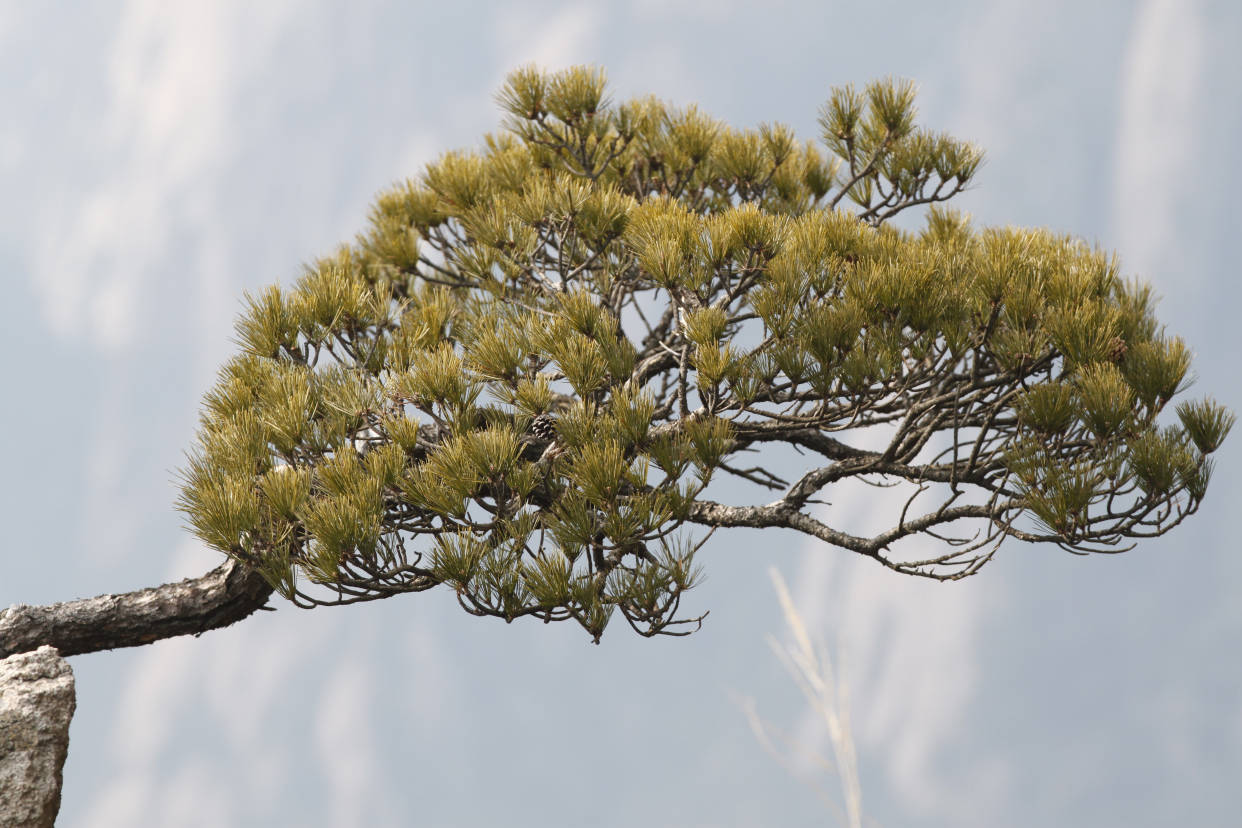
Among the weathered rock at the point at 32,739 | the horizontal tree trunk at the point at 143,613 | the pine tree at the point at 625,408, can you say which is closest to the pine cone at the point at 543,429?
the pine tree at the point at 625,408

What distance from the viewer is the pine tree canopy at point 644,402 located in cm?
308

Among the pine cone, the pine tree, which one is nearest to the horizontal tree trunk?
the pine tree

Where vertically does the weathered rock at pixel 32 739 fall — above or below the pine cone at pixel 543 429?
below

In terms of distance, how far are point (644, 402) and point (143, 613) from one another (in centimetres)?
169

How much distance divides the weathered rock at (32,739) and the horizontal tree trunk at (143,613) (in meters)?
0.31

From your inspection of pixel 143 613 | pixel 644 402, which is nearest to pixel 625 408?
pixel 644 402

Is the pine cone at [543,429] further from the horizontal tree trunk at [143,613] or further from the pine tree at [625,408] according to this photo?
the horizontal tree trunk at [143,613]

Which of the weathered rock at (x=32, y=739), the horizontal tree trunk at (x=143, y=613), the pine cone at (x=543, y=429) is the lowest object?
the weathered rock at (x=32, y=739)

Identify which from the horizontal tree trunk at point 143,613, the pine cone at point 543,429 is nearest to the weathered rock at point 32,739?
the horizontal tree trunk at point 143,613

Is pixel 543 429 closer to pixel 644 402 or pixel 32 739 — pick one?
pixel 644 402

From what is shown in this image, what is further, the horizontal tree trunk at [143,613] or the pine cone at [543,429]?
the horizontal tree trunk at [143,613]

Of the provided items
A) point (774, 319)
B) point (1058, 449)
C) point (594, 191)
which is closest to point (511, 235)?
point (594, 191)

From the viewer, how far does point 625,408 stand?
3053mm

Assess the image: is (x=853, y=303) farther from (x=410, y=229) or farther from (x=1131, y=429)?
(x=410, y=229)
